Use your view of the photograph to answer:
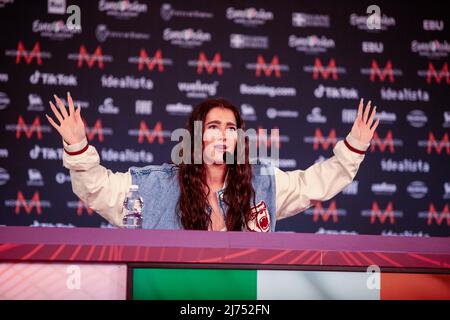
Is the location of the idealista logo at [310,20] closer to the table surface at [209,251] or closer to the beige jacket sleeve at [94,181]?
the beige jacket sleeve at [94,181]

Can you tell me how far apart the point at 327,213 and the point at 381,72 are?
4.34 ft

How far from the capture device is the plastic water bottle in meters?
2.18

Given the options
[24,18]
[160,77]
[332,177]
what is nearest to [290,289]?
[332,177]

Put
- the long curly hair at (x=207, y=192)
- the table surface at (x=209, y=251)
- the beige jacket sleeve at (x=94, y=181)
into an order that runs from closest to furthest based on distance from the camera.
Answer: the table surface at (x=209, y=251)
the beige jacket sleeve at (x=94, y=181)
the long curly hair at (x=207, y=192)

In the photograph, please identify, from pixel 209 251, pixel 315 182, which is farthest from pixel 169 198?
pixel 209 251

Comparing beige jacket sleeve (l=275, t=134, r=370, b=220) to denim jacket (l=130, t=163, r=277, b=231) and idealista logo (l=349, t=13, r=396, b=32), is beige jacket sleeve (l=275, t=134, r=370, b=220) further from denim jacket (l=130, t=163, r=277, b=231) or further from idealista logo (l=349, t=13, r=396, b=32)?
idealista logo (l=349, t=13, r=396, b=32)

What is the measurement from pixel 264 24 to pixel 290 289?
13.4 feet

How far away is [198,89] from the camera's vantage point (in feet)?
16.3

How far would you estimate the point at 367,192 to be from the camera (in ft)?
16.6

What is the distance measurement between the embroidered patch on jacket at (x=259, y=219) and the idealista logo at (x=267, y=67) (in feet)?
9.44

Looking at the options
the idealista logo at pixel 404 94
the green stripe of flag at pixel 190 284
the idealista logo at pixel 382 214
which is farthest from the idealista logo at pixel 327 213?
the green stripe of flag at pixel 190 284

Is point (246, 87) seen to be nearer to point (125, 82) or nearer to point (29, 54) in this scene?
point (125, 82)

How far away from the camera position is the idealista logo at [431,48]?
17.0ft

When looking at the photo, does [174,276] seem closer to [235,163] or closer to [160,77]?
[235,163]
